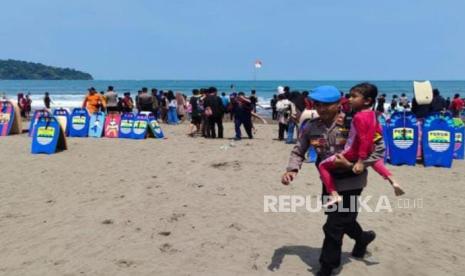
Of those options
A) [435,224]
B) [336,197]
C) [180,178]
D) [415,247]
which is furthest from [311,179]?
[336,197]

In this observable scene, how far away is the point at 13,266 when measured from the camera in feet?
15.7

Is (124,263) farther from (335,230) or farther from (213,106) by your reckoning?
(213,106)

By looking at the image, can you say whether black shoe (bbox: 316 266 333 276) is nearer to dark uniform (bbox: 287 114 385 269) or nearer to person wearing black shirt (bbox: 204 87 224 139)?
dark uniform (bbox: 287 114 385 269)

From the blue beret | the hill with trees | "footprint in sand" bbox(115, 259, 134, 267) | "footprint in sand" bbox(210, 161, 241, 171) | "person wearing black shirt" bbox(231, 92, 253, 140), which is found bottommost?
"footprint in sand" bbox(115, 259, 134, 267)

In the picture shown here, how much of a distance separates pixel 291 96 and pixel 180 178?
18.7 feet

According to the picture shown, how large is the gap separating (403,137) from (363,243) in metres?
6.10

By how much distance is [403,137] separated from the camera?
34.2 feet

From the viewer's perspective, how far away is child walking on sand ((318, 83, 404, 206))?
399cm

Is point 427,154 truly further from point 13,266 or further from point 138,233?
point 13,266

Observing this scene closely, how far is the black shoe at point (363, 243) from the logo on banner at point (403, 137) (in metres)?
5.90

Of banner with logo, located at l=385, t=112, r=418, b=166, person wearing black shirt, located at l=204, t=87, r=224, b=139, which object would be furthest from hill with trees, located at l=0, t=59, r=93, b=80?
banner with logo, located at l=385, t=112, r=418, b=166

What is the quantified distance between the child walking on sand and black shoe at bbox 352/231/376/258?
2.50 ft

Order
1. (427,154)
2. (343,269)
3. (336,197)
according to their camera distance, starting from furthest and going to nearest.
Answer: (427,154) → (343,269) → (336,197)

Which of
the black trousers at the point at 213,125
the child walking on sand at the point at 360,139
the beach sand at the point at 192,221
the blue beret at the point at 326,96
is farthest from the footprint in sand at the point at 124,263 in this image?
the black trousers at the point at 213,125
